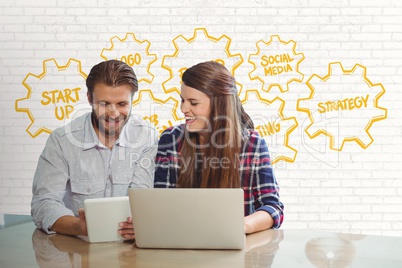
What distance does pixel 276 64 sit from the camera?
11.0 feet

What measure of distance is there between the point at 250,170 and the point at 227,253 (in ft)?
2.07

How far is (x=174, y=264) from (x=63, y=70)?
7.78 feet

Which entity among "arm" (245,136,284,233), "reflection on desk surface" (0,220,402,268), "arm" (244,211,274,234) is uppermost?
"arm" (245,136,284,233)

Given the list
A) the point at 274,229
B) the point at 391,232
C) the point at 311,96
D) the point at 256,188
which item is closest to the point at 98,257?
the point at 274,229

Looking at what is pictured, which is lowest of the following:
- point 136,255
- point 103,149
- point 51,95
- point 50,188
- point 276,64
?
point 136,255

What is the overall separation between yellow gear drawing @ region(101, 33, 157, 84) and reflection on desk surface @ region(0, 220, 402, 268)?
5.98 ft

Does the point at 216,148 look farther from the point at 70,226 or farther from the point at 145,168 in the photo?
the point at 70,226

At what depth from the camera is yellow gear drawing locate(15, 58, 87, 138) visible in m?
3.44

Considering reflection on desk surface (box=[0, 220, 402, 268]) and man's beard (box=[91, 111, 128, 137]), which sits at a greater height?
man's beard (box=[91, 111, 128, 137])

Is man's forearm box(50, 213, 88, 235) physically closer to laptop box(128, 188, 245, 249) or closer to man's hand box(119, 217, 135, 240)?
man's hand box(119, 217, 135, 240)

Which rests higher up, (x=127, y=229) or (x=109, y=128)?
(x=109, y=128)

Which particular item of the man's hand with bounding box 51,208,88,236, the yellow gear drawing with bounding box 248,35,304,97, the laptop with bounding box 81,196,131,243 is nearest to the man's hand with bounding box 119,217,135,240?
the laptop with bounding box 81,196,131,243

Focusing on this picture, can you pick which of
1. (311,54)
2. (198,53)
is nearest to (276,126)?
(311,54)

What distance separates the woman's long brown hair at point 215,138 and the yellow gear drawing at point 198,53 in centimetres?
128
